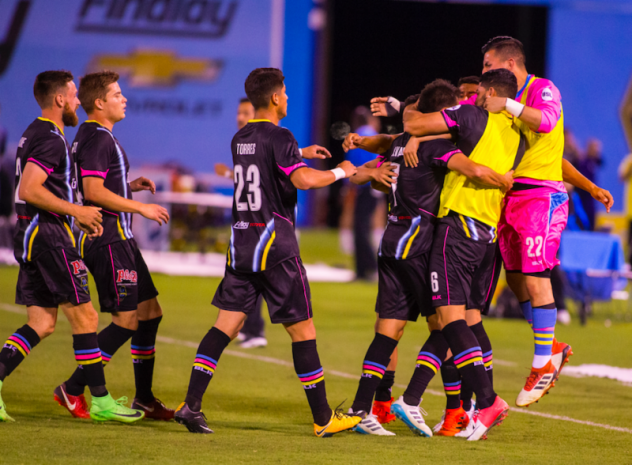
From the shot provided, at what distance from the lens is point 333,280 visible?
14.8m

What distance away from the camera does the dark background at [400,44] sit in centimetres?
2836

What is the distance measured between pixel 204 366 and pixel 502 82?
8.51 feet

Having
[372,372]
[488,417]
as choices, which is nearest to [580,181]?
[488,417]

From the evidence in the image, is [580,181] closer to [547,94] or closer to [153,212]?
[547,94]

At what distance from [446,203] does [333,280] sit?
9.53 m

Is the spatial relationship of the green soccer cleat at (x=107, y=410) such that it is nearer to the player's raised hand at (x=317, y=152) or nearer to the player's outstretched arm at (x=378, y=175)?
the player's raised hand at (x=317, y=152)

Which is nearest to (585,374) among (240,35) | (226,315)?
(226,315)

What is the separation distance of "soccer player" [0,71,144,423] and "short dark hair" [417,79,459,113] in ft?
7.04

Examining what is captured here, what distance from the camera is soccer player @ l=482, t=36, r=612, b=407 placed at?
19.0 feet

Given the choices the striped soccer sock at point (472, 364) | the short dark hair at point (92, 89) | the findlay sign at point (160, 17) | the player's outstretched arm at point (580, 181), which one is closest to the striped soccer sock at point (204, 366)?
the striped soccer sock at point (472, 364)

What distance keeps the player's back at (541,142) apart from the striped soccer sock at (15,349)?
11.1 feet

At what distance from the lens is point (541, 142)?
18.9ft

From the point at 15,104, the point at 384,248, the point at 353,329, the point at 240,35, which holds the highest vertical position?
the point at 240,35

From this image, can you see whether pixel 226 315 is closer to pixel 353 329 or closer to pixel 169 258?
pixel 353 329
